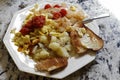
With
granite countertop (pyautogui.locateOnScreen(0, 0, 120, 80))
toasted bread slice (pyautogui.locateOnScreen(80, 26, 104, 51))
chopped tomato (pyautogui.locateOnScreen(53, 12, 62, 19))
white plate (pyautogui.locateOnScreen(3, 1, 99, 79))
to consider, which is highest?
chopped tomato (pyautogui.locateOnScreen(53, 12, 62, 19))

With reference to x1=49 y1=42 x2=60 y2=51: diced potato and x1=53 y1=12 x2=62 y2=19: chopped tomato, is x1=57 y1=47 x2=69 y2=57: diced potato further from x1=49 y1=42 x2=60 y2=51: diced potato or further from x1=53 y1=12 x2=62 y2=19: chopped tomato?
x1=53 y1=12 x2=62 y2=19: chopped tomato

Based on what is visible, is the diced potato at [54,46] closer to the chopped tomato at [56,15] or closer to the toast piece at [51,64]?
the toast piece at [51,64]

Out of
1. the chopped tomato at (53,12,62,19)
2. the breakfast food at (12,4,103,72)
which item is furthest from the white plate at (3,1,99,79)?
the chopped tomato at (53,12,62,19)

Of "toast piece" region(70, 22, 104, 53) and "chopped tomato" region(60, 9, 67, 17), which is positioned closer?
"toast piece" region(70, 22, 104, 53)

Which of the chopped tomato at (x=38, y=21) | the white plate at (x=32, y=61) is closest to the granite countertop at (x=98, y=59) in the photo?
the white plate at (x=32, y=61)

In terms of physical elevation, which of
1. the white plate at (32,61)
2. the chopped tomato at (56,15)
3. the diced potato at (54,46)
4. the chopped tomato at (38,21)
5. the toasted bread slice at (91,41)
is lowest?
the white plate at (32,61)
